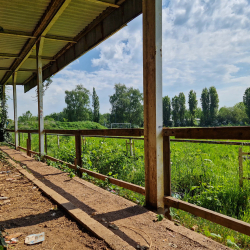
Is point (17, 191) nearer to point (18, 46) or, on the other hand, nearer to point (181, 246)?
point (181, 246)

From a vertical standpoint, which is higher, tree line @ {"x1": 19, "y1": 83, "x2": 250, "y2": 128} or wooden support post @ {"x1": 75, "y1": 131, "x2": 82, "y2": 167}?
tree line @ {"x1": 19, "y1": 83, "x2": 250, "y2": 128}

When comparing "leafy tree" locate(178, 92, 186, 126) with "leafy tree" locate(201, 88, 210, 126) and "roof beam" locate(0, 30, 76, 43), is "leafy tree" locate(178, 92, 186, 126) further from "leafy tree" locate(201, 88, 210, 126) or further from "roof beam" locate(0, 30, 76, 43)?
"roof beam" locate(0, 30, 76, 43)

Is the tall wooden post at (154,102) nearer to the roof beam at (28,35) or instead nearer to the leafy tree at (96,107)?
the roof beam at (28,35)

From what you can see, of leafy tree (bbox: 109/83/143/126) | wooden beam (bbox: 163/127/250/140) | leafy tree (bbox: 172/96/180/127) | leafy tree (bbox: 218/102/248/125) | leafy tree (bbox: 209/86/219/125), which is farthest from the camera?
leafy tree (bbox: 109/83/143/126)

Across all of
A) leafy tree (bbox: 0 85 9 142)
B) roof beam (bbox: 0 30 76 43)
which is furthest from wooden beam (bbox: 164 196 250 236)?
leafy tree (bbox: 0 85 9 142)

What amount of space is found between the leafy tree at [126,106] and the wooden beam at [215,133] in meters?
69.3

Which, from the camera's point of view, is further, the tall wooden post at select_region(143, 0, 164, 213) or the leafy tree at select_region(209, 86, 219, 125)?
the leafy tree at select_region(209, 86, 219, 125)

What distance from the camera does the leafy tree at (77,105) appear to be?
7025 cm

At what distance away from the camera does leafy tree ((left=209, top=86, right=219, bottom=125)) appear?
2509 inches

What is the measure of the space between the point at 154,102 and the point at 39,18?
3790 millimetres

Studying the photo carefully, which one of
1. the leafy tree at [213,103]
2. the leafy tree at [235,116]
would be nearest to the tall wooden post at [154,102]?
the leafy tree at [235,116]

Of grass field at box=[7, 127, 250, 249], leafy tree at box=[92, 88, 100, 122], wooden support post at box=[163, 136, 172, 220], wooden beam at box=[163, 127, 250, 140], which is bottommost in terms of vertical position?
grass field at box=[7, 127, 250, 249]

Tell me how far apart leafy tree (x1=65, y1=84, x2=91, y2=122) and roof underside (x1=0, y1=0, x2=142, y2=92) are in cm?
6417

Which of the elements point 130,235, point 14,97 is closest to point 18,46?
point 14,97
